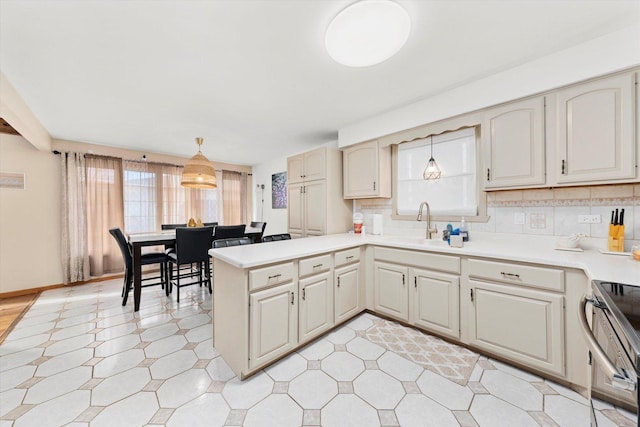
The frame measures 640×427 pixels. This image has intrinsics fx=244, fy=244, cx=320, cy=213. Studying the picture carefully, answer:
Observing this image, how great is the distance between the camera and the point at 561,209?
201cm

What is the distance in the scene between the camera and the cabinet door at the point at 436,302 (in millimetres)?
2020

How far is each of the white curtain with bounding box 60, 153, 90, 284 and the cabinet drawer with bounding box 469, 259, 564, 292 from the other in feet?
17.8

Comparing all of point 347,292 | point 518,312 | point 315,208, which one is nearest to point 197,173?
point 315,208

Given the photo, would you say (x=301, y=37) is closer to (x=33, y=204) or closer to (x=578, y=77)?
(x=578, y=77)

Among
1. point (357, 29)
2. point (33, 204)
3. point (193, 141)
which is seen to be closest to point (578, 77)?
point (357, 29)

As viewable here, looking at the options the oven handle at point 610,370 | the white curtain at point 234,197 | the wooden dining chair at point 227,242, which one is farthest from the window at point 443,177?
the white curtain at point 234,197

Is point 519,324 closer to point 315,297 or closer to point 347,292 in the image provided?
point 347,292

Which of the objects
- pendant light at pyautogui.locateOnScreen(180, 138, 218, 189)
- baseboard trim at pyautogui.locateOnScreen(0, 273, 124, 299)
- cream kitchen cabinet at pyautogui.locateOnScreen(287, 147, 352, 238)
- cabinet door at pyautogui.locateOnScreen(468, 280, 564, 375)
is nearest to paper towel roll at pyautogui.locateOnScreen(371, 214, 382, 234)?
cream kitchen cabinet at pyautogui.locateOnScreen(287, 147, 352, 238)

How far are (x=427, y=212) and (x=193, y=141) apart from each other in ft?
12.2

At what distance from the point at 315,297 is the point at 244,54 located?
1.99 meters

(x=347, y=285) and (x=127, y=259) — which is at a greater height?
(x=127, y=259)

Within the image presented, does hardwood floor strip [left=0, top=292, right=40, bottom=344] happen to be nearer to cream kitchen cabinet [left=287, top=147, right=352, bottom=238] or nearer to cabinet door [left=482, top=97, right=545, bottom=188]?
cream kitchen cabinet [left=287, top=147, right=352, bottom=238]

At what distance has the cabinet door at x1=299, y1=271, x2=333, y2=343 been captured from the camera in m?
1.98

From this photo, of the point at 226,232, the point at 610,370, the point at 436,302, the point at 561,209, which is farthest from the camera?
the point at 226,232
